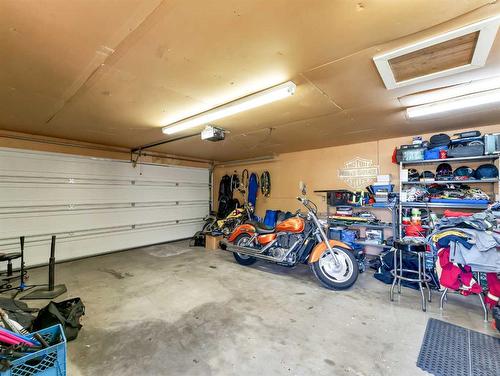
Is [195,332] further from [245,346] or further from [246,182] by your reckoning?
[246,182]

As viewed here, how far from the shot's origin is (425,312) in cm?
258

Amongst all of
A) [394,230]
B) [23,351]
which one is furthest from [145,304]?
[394,230]

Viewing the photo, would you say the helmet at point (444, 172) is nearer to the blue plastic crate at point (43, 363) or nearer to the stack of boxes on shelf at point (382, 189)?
the stack of boxes on shelf at point (382, 189)

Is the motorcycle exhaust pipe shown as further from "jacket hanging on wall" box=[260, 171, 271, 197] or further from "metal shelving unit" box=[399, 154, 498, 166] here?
"metal shelving unit" box=[399, 154, 498, 166]

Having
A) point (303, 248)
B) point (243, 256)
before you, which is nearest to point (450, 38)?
point (303, 248)

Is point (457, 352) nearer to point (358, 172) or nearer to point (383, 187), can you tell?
point (383, 187)

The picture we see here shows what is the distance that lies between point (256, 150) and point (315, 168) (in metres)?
1.49

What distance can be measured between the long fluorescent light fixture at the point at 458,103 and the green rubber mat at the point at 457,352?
240 centimetres

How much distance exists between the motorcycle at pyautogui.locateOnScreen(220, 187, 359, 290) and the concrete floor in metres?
0.25

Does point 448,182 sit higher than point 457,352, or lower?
higher

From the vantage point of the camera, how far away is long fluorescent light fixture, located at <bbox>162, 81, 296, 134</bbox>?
2.23 metres

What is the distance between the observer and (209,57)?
71.8 inches

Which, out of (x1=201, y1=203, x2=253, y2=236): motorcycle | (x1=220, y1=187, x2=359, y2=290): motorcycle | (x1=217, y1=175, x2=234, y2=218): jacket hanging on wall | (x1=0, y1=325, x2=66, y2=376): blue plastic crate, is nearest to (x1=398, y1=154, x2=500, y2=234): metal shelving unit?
(x1=220, y1=187, x2=359, y2=290): motorcycle

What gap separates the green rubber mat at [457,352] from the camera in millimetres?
1724
